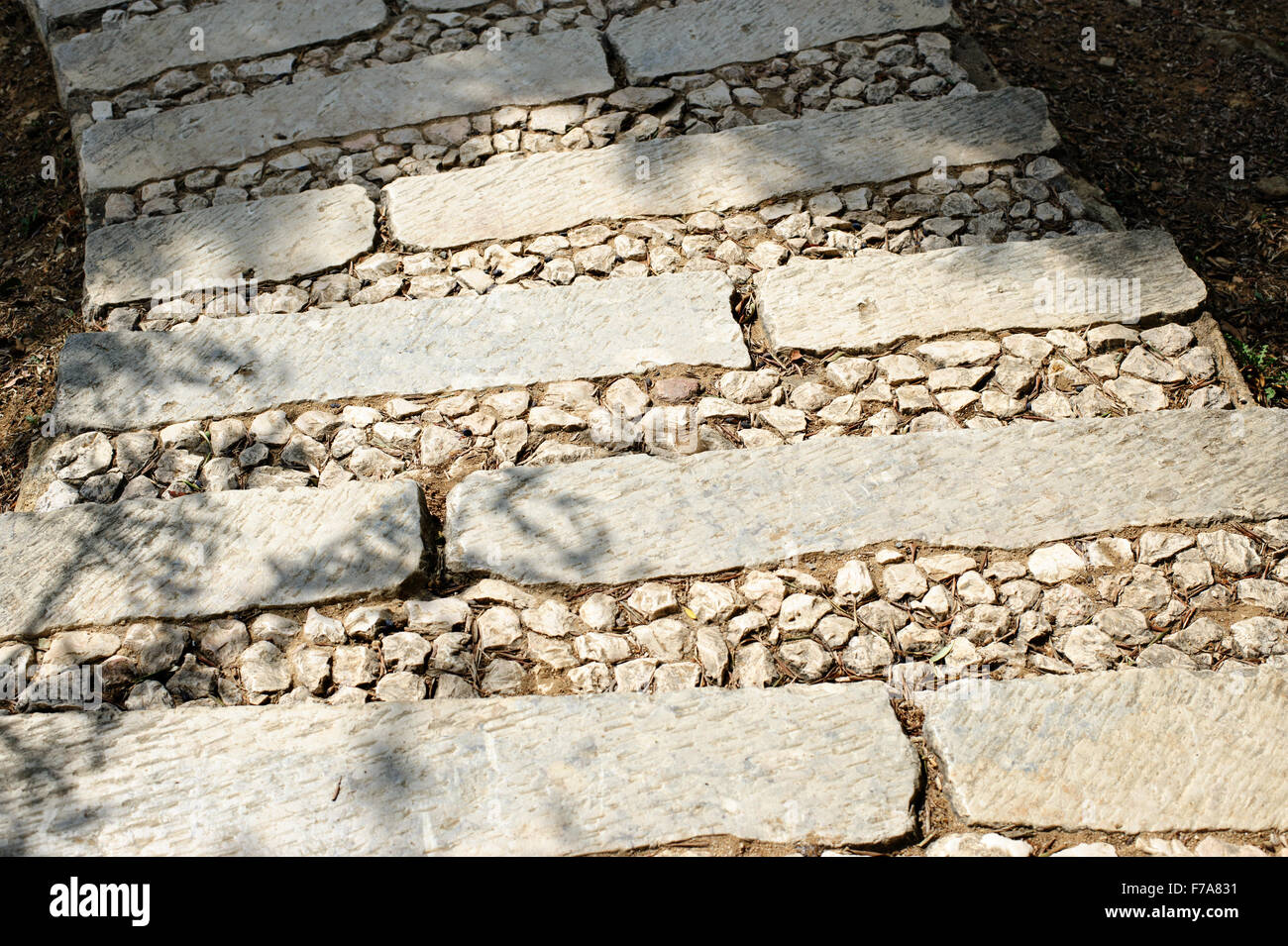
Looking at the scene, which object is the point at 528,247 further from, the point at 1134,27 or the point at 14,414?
the point at 1134,27

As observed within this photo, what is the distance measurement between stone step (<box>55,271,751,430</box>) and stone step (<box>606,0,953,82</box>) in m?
1.16

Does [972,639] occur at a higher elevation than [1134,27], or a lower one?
lower

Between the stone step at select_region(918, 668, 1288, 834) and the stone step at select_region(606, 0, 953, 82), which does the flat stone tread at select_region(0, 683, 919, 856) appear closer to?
the stone step at select_region(918, 668, 1288, 834)

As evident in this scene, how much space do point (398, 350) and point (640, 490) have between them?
2.73ft

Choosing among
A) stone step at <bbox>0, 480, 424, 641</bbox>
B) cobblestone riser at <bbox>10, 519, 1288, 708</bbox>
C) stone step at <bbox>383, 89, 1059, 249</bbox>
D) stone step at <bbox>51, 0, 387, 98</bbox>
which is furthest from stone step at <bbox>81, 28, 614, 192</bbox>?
cobblestone riser at <bbox>10, 519, 1288, 708</bbox>

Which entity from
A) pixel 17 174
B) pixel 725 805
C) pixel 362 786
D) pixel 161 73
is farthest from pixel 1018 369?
pixel 17 174

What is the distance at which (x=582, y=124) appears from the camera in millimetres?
3465

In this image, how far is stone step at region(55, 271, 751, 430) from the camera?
2.70 meters

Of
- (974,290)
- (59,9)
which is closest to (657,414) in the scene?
(974,290)

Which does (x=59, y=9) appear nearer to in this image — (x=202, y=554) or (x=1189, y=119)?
(x=202, y=554)

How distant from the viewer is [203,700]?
209cm
